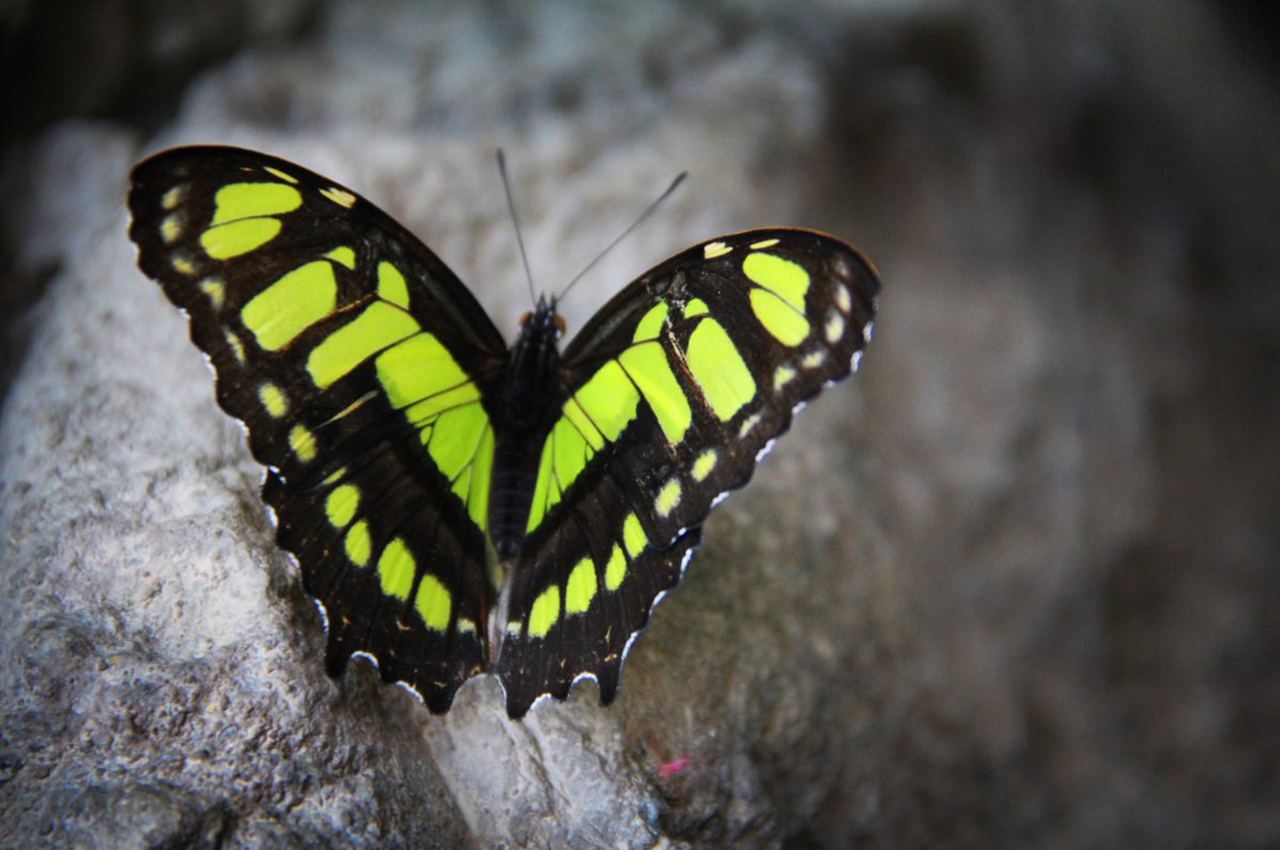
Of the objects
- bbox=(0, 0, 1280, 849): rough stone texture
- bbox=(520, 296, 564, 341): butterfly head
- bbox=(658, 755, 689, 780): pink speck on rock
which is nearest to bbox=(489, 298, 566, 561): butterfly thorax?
bbox=(520, 296, 564, 341): butterfly head

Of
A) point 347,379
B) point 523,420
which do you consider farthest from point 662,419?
point 347,379

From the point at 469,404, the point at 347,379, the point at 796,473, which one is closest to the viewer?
the point at 347,379

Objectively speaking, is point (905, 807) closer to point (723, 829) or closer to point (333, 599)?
point (723, 829)

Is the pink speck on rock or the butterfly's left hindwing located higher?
the butterfly's left hindwing

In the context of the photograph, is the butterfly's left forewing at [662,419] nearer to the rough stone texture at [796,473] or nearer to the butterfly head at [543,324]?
the butterfly head at [543,324]

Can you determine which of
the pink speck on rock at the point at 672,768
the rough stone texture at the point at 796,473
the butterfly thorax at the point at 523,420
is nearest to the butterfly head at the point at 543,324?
the butterfly thorax at the point at 523,420

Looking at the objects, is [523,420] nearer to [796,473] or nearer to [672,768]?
[672,768]

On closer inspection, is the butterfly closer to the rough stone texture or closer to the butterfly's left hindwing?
the butterfly's left hindwing
